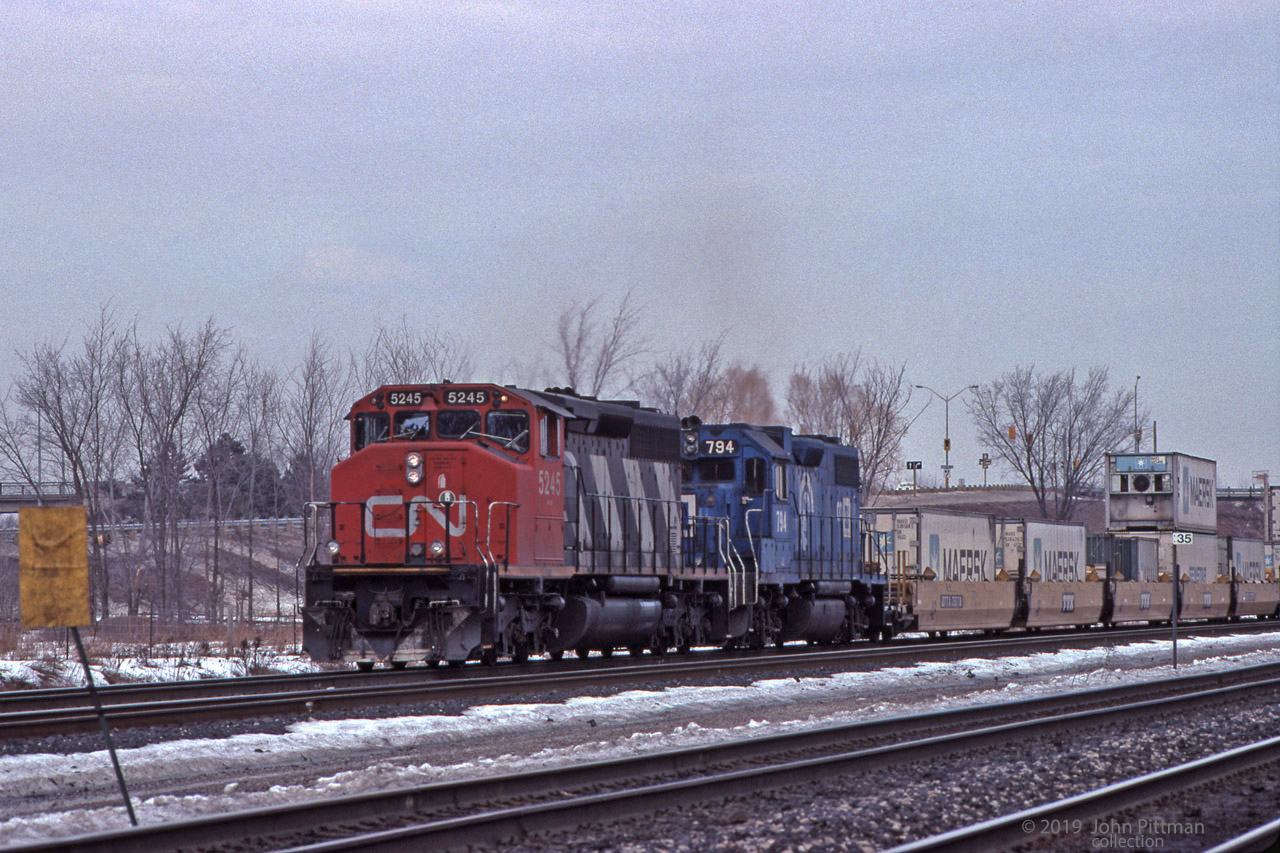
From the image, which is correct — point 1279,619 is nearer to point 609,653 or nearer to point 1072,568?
point 1072,568

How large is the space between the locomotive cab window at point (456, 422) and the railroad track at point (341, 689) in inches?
122

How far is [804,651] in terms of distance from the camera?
24656mm

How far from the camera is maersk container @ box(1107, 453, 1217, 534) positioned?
131 ft

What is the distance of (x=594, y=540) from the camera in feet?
66.1

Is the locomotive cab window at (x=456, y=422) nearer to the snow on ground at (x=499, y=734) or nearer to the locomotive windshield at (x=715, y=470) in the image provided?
the snow on ground at (x=499, y=734)

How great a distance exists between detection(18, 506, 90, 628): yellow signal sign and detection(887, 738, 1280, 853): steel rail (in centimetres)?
494

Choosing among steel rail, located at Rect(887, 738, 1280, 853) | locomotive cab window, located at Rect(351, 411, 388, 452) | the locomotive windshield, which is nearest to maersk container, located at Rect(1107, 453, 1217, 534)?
the locomotive windshield

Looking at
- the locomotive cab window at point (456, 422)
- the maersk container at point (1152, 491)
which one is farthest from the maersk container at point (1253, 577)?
the locomotive cab window at point (456, 422)

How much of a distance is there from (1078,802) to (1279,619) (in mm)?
46857

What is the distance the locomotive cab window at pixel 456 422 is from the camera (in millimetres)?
18641

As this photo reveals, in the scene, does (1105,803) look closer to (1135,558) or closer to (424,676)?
(424,676)

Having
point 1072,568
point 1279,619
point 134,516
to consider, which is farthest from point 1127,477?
point 134,516

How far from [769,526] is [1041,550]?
15.4 metres

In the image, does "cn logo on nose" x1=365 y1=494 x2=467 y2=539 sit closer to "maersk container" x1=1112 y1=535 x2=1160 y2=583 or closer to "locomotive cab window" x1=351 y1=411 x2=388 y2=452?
"locomotive cab window" x1=351 y1=411 x2=388 y2=452
